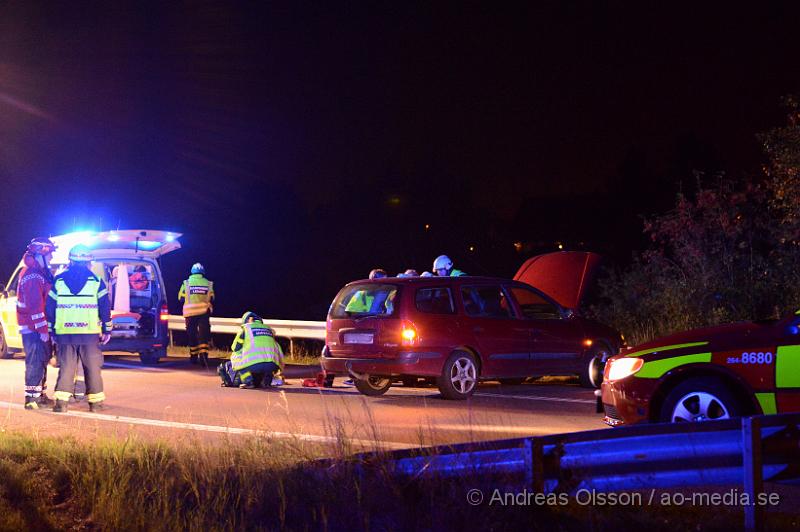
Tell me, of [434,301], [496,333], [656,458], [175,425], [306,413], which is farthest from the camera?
[496,333]

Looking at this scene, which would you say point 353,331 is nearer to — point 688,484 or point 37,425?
point 37,425

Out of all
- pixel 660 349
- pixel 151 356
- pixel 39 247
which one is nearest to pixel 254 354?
pixel 39 247

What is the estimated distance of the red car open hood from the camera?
62.5ft

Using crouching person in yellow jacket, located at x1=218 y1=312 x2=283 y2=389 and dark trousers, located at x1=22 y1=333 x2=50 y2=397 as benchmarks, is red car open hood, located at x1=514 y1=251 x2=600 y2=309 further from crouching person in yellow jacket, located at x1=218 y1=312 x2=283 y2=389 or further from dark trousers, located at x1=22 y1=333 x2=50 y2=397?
dark trousers, located at x1=22 y1=333 x2=50 y2=397

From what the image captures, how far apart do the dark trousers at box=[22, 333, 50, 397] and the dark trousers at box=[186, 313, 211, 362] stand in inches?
232

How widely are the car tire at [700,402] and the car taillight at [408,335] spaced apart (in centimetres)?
474

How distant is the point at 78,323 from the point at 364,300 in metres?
3.61

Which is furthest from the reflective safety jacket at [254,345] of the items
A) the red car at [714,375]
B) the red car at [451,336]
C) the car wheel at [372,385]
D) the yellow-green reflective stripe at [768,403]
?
the yellow-green reflective stripe at [768,403]

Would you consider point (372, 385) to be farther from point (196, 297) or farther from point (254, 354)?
point (196, 297)

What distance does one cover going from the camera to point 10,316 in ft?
60.8

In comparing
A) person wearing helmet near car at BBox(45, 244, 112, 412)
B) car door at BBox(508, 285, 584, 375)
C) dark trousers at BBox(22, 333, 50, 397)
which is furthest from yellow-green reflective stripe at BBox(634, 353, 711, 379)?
dark trousers at BBox(22, 333, 50, 397)

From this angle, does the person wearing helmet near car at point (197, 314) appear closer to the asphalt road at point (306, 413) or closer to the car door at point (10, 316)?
the asphalt road at point (306, 413)

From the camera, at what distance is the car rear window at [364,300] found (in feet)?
41.3

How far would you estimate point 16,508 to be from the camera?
6301 mm
